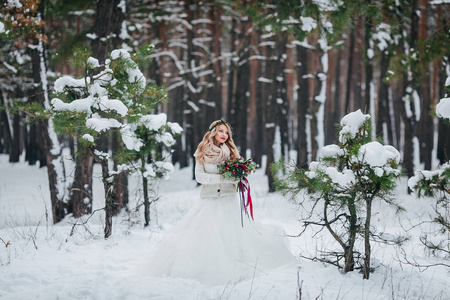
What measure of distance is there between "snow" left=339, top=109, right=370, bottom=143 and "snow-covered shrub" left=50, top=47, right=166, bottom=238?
10.1ft

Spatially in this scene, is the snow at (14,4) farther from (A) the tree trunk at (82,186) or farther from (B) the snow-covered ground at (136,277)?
(B) the snow-covered ground at (136,277)

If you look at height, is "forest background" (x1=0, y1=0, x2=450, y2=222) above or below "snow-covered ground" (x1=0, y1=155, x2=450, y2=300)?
above

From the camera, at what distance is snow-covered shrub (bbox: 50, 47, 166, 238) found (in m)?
5.46

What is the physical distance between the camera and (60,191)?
9242 millimetres

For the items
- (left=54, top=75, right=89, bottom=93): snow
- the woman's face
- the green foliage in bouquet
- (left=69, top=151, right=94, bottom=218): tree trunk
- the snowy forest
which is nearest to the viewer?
the snowy forest

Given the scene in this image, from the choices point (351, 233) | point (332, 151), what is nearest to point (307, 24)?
point (332, 151)

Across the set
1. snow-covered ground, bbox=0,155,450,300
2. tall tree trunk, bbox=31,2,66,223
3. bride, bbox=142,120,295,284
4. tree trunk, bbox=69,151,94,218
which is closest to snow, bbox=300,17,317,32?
bride, bbox=142,120,295,284

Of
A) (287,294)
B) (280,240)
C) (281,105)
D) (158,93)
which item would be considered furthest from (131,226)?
(281,105)

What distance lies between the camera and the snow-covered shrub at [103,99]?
5.46 m

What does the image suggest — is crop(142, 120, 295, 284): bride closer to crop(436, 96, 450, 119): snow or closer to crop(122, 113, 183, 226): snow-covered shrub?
crop(122, 113, 183, 226): snow-covered shrub

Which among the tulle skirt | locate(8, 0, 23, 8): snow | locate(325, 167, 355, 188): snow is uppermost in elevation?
locate(8, 0, 23, 8): snow

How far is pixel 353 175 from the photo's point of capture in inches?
163

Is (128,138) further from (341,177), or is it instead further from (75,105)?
(341,177)

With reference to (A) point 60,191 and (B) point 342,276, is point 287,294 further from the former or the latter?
(A) point 60,191
